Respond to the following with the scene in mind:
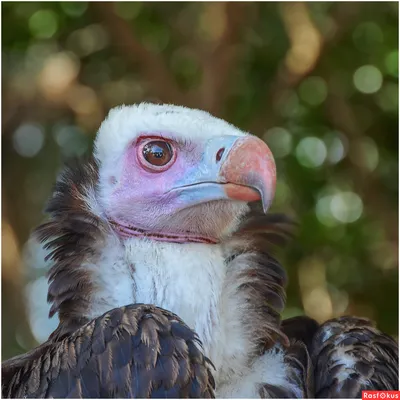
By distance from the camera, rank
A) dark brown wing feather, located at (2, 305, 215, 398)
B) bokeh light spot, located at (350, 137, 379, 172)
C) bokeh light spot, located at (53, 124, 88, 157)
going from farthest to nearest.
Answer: bokeh light spot, located at (350, 137, 379, 172) < bokeh light spot, located at (53, 124, 88, 157) < dark brown wing feather, located at (2, 305, 215, 398)

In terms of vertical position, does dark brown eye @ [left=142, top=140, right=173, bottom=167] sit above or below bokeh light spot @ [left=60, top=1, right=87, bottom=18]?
below

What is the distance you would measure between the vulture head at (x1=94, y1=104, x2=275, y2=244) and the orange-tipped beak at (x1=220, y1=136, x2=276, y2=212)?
17 mm

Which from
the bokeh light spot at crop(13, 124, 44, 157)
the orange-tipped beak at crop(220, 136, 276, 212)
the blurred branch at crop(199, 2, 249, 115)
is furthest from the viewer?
the bokeh light spot at crop(13, 124, 44, 157)

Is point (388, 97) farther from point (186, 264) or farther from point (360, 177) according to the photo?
point (186, 264)

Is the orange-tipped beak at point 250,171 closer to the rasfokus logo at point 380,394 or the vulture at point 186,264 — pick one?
the vulture at point 186,264

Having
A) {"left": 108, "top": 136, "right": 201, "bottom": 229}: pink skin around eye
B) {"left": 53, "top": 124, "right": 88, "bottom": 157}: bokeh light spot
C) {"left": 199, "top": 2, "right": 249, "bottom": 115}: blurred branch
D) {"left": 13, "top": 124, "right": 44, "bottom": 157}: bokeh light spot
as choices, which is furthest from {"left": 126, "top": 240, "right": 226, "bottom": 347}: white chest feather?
{"left": 13, "top": 124, "right": 44, "bottom": 157}: bokeh light spot

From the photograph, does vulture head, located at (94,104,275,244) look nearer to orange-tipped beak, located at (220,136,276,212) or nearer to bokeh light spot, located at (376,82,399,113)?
orange-tipped beak, located at (220,136,276,212)

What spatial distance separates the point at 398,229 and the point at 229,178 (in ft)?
12.3

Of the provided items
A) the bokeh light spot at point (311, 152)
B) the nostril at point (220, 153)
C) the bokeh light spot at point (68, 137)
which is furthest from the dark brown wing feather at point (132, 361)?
the bokeh light spot at point (311, 152)

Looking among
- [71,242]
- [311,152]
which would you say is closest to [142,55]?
[311,152]

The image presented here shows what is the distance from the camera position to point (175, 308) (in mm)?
1800

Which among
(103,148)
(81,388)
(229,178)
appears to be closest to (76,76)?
(103,148)

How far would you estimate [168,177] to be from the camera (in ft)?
6.54

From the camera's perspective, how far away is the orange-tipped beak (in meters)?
1.78
